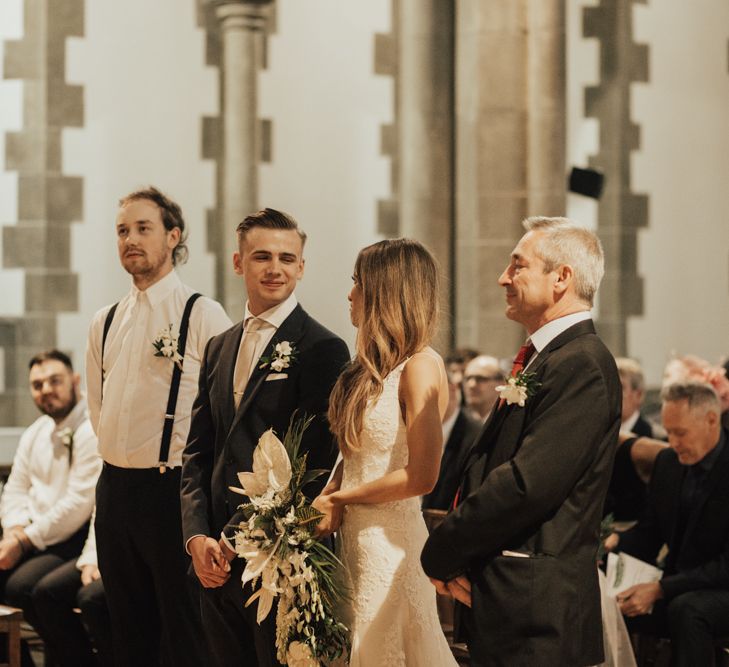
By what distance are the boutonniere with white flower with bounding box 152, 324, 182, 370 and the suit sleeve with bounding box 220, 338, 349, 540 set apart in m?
0.63

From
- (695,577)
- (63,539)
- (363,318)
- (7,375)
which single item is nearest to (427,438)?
(363,318)

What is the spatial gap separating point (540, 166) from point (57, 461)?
2.99m

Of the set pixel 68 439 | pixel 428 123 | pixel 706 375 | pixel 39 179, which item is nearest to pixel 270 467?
pixel 68 439

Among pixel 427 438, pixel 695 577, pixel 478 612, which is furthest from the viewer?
pixel 695 577

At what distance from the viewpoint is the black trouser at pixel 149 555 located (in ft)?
14.0

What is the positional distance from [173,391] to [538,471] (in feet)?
5.48

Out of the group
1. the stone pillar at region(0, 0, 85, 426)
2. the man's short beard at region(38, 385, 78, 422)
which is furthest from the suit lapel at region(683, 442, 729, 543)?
the stone pillar at region(0, 0, 85, 426)

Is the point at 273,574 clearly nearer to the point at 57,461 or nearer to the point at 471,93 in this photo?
the point at 57,461

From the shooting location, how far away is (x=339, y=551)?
355 centimetres

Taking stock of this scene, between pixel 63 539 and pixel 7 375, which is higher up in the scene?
pixel 7 375

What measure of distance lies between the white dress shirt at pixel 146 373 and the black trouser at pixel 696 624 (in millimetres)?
1753

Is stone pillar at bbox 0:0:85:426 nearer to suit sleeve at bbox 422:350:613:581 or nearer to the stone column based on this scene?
the stone column

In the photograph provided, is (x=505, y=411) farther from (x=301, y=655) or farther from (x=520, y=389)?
(x=301, y=655)

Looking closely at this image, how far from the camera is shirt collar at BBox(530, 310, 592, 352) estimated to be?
3197 millimetres
